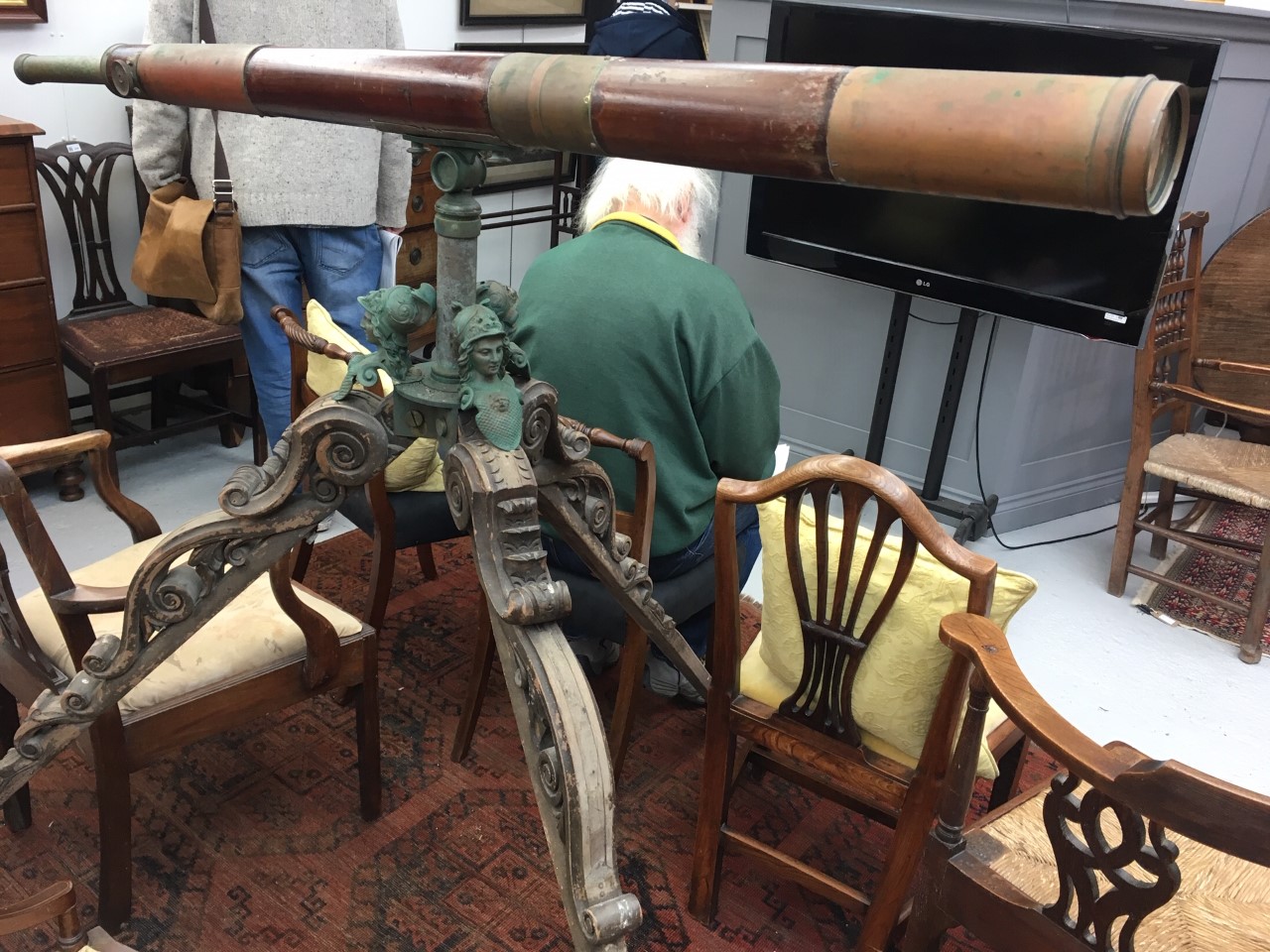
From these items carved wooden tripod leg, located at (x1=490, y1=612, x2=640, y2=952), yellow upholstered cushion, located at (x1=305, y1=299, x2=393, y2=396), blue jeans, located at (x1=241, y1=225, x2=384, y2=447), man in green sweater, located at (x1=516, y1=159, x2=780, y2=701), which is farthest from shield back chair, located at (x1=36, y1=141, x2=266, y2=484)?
carved wooden tripod leg, located at (x1=490, y1=612, x2=640, y2=952)

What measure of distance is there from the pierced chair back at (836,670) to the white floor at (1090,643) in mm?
1130

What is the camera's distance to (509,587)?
861mm

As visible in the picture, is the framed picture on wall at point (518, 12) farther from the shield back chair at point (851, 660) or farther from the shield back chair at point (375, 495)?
the shield back chair at point (851, 660)

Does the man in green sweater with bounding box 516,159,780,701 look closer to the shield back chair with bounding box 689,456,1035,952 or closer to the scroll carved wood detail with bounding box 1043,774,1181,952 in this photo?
the shield back chair with bounding box 689,456,1035,952

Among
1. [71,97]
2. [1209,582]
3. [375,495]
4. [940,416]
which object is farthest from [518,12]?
[1209,582]

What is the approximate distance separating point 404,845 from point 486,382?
128 centimetres

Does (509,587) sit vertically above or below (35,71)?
below

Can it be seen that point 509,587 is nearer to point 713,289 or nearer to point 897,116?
point 897,116

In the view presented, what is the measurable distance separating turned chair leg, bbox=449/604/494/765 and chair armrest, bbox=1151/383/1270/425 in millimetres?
2115

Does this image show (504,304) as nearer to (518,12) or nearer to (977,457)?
(977,457)

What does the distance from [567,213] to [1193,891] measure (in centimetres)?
414

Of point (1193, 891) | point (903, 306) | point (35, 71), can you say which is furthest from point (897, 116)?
point (903, 306)

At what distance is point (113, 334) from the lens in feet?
10.4

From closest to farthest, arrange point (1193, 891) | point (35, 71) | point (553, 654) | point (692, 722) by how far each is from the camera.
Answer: point (553, 654) → point (35, 71) → point (1193, 891) → point (692, 722)
